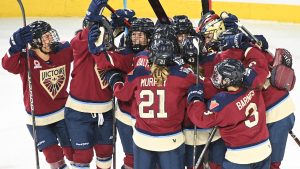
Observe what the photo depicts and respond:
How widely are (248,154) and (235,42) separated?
0.56 metres

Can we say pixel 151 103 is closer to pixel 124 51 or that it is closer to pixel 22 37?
pixel 124 51

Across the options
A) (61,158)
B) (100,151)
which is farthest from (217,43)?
(61,158)

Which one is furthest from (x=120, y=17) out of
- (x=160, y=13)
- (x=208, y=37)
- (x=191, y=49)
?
(x=191, y=49)

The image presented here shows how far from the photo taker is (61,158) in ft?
9.98

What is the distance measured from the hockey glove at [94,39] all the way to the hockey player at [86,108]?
0.12 meters

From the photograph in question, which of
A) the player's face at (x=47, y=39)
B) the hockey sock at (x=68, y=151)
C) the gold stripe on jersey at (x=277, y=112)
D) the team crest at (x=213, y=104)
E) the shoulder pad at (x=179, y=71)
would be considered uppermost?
the player's face at (x=47, y=39)

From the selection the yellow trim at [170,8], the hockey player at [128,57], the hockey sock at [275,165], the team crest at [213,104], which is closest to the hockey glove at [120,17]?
the hockey player at [128,57]

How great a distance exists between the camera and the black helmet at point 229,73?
94.4 inches

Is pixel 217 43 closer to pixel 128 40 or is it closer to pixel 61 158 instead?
pixel 128 40

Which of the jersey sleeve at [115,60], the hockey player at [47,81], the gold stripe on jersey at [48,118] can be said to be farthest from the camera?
the gold stripe on jersey at [48,118]

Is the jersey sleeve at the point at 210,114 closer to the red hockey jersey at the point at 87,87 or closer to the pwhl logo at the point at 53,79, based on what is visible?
the red hockey jersey at the point at 87,87

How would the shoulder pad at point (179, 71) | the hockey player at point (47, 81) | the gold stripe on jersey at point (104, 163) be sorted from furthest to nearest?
the gold stripe on jersey at point (104, 163) → the hockey player at point (47, 81) → the shoulder pad at point (179, 71)

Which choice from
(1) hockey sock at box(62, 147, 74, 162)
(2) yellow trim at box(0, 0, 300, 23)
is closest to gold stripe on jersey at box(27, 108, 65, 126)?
(1) hockey sock at box(62, 147, 74, 162)

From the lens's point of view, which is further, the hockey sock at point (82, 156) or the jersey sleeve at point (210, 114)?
the hockey sock at point (82, 156)
